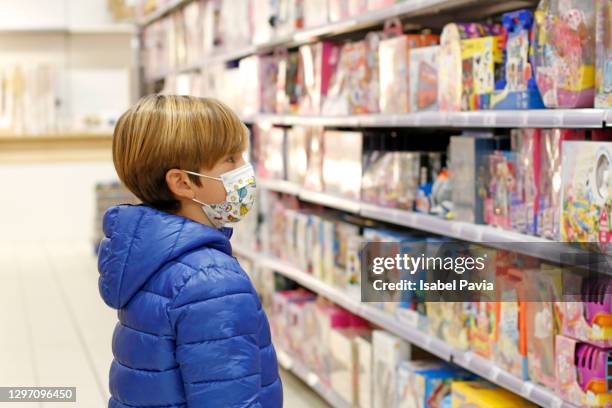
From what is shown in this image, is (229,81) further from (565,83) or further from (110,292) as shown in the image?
(110,292)

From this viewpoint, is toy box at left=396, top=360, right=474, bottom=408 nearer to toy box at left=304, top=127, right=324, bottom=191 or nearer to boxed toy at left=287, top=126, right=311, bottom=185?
toy box at left=304, top=127, right=324, bottom=191

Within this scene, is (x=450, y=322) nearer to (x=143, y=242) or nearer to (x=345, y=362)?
(x=345, y=362)

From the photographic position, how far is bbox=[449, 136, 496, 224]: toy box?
9.02 ft

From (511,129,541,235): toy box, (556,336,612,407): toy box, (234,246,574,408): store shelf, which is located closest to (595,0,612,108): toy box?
(511,129,541,235): toy box

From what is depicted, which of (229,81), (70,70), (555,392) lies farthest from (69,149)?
(555,392)

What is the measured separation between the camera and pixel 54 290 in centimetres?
636

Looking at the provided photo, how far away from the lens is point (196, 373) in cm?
165

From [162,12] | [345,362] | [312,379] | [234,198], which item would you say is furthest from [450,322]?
[162,12]

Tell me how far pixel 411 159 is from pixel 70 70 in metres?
6.07

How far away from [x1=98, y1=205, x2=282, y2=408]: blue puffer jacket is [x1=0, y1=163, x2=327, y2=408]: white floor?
2.21m

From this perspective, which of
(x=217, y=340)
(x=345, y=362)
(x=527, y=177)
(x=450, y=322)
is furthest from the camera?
(x=345, y=362)

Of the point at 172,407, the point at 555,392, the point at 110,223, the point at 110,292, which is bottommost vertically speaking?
the point at 555,392

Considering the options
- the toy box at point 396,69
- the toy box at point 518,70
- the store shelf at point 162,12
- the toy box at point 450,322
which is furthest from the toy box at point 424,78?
the store shelf at point 162,12

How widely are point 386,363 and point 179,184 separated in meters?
1.71
